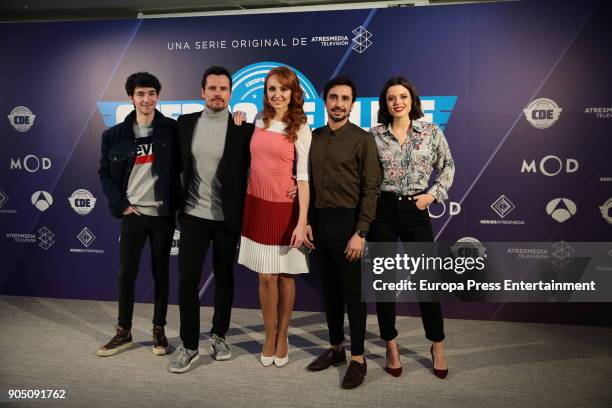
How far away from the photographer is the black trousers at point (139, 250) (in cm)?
313

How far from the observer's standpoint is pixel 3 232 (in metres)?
4.54

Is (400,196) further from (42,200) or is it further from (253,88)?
(42,200)

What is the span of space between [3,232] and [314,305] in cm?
283

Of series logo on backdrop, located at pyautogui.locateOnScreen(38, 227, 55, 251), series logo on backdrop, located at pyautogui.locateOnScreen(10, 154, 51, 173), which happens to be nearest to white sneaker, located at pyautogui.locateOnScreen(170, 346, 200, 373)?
series logo on backdrop, located at pyautogui.locateOnScreen(38, 227, 55, 251)

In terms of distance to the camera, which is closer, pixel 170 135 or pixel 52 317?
pixel 170 135

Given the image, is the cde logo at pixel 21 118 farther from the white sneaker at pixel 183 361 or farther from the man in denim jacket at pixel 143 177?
the white sneaker at pixel 183 361

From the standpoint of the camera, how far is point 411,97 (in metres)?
2.77

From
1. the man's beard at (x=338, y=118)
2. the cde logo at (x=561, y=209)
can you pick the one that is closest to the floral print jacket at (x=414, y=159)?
the man's beard at (x=338, y=118)

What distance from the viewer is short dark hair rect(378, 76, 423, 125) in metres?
2.74

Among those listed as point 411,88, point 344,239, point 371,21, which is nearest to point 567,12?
point 371,21

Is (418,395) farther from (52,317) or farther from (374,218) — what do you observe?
(52,317)

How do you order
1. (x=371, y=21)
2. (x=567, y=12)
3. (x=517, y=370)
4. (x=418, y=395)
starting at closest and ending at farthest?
1. (x=418, y=395)
2. (x=517, y=370)
3. (x=567, y=12)
4. (x=371, y=21)

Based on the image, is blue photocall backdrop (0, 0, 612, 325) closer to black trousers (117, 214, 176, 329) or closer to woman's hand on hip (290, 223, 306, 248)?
black trousers (117, 214, 176, 329)

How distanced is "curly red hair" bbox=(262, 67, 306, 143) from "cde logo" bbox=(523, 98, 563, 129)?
194cm
